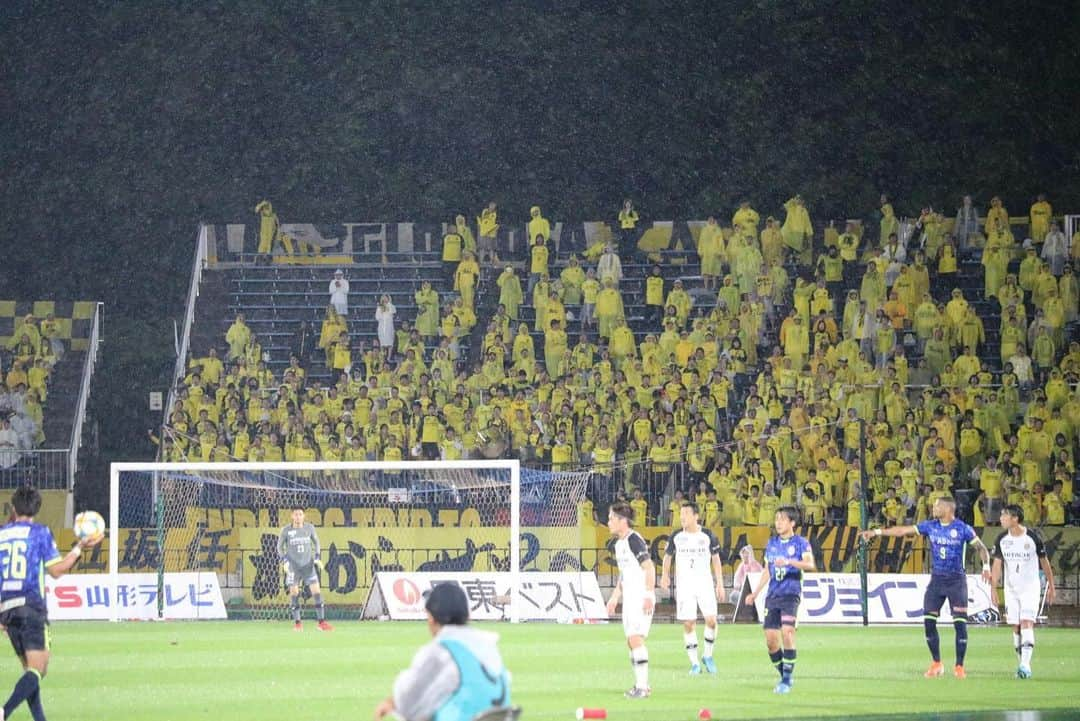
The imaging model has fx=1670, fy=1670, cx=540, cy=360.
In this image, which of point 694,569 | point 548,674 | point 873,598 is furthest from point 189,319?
point 548,674

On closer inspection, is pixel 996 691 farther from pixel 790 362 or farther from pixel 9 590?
pixel 790 362

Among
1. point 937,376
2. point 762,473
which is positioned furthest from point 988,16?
point 762,473

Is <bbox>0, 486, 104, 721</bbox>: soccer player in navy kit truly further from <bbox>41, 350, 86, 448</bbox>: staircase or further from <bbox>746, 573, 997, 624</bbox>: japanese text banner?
<bbox>41, 350, 86, 448</bbox>: staircase

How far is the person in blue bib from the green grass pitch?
725 centimetres

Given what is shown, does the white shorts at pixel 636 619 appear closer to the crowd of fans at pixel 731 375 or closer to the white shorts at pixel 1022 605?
the white shorts at pixel 1022 605

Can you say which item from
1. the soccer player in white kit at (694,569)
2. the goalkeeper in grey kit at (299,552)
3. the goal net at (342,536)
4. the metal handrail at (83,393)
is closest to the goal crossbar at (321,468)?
the goal net at (342,536)

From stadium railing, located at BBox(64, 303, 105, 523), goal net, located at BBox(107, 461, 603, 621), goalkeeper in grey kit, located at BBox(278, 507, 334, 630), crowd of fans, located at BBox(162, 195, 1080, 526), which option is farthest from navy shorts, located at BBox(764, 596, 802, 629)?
stadium railing, located at BBox(64, 303, 105, 523)

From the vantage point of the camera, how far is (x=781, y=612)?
16.2m

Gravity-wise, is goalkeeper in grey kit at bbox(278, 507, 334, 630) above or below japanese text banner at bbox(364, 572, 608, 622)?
above

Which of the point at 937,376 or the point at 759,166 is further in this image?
the point at 759,166

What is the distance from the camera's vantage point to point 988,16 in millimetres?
47031

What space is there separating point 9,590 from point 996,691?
9.74 meters

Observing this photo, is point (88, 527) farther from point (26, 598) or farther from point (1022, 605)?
point (1022, 605)

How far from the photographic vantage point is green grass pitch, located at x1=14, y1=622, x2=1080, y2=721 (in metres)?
15.6
